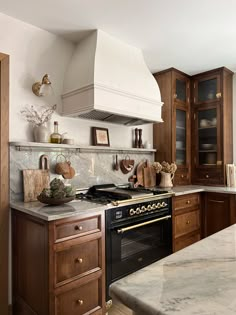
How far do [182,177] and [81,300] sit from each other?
2218 mm

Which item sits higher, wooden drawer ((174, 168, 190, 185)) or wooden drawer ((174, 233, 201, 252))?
wooden drawer ((174, 168, 190, 185))

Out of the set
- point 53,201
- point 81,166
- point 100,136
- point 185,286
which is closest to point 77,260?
point 53,201

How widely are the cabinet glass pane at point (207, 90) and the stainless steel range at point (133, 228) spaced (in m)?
1.70

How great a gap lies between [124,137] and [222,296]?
8.47 ft

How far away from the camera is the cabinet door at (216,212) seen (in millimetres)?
2926

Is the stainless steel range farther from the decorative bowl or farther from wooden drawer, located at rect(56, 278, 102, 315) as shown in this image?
the decorative bowl

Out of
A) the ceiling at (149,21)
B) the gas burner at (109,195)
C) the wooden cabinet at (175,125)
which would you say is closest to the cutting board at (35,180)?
the gas burner at (109,195)

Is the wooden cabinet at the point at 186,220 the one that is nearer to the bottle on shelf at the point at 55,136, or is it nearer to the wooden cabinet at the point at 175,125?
the wooden cabinet at the point at 175,125

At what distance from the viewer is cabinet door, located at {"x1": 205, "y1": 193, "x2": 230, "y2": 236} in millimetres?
2926

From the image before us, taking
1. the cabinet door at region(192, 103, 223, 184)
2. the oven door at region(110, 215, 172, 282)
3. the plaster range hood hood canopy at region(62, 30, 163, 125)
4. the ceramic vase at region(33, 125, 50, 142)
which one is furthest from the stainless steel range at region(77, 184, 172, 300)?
the cabinet door at region(192, 103, 223, 184)

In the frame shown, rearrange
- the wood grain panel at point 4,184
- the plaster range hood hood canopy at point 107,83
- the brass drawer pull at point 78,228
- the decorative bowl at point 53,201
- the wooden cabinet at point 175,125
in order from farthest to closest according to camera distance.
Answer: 1. the wooden cabinet at point 175,125
2. the plaster range hood hood canopy at point 107,83
3. the wood grain panel at point 4,184
4. the decorative bowl at point 53,201
5. the brass drawer pull at point 78,228

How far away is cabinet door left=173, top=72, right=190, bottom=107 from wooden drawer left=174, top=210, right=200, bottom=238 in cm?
154

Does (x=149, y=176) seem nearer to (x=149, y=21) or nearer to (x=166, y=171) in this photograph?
(x=166, y=171)

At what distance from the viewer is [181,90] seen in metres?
3.53
